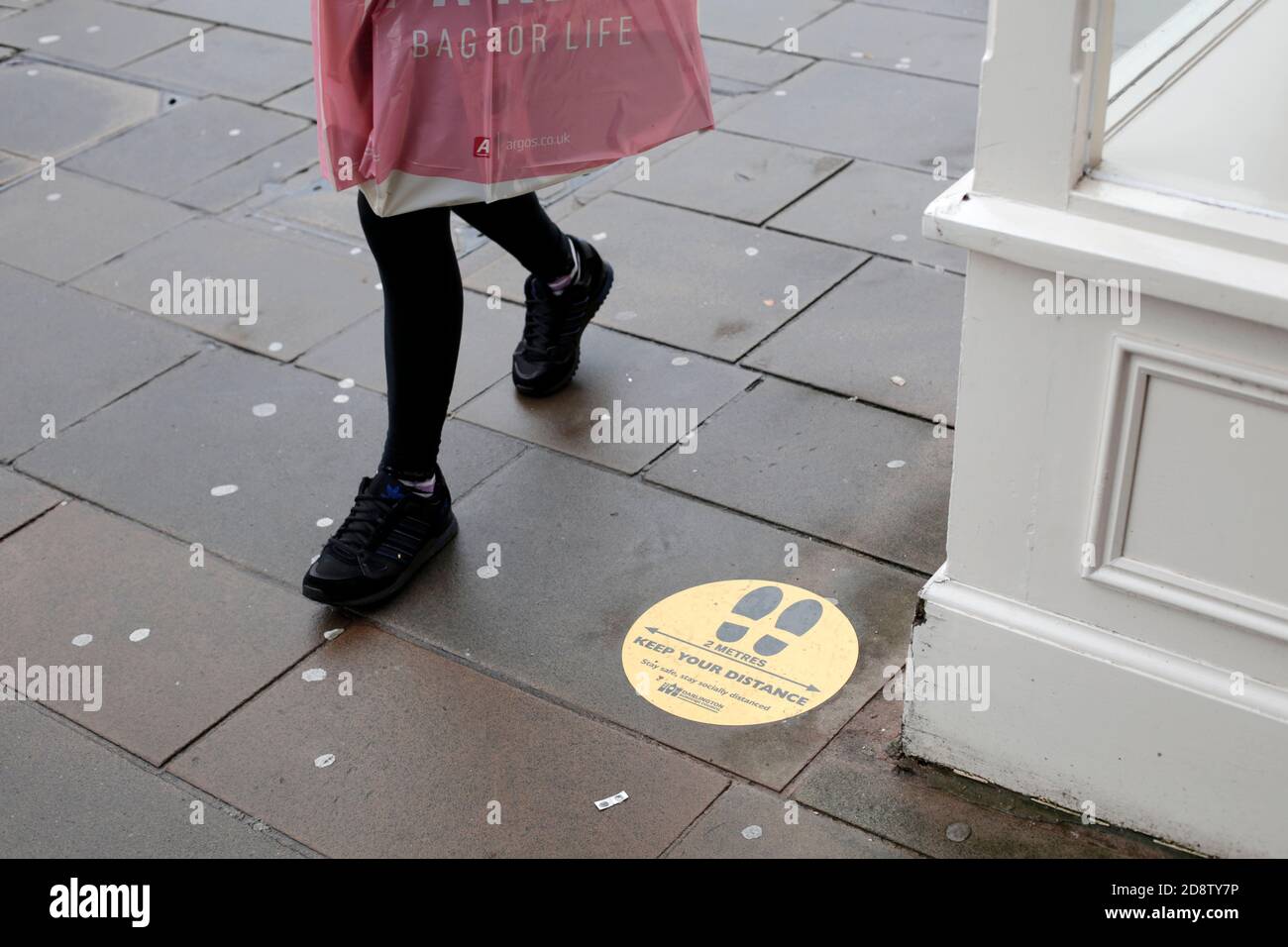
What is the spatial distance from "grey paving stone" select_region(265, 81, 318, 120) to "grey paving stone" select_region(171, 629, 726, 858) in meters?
3.00

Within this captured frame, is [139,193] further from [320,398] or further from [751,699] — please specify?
[751,699]

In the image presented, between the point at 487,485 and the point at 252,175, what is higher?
the point at 252,175

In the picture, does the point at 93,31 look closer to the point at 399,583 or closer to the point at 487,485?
the point at 487,485

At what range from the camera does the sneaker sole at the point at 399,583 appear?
121 inches

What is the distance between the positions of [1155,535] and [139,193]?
3.76 m

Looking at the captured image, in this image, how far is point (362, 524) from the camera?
3121 millimetres

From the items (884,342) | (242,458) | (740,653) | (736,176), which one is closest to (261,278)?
(242,458)

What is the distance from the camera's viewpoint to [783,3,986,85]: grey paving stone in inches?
209

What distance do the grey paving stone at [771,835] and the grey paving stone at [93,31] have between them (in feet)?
14.8

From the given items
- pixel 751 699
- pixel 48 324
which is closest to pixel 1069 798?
pixel 751 699

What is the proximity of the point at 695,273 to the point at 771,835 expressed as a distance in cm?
211

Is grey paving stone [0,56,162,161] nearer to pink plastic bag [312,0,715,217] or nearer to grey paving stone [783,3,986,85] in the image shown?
grey paving stone [783,3,986,85]

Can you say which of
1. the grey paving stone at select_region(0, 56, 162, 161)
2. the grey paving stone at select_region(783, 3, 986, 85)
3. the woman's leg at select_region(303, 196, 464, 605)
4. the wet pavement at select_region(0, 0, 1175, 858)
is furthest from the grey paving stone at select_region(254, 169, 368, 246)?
the grey paving stone at select_region(783, 3, 986, 85)

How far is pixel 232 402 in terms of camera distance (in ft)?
12.5
